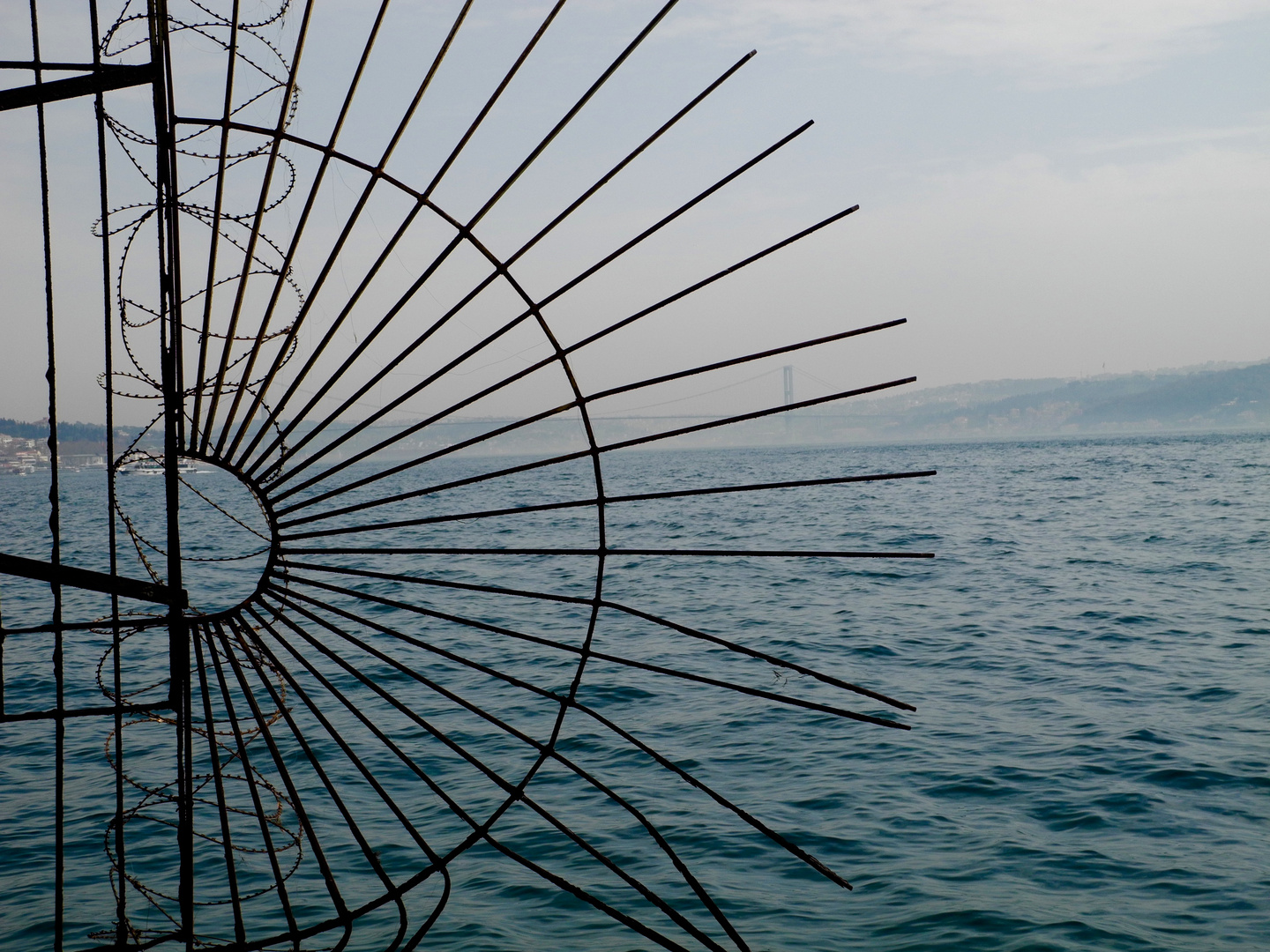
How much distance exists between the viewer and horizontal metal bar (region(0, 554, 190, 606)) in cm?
248

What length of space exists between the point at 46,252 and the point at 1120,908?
890cm

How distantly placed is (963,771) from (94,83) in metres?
10.9

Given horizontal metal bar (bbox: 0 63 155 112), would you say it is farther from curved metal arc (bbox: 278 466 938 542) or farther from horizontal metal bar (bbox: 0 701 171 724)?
horizontal metal bar (bbox: 0 701 171 724)

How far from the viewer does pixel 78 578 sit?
103 inches

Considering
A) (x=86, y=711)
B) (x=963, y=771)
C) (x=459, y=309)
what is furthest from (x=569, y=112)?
(x=963, y=771)

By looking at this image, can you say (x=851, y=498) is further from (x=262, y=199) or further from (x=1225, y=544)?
(x=262, y=199)

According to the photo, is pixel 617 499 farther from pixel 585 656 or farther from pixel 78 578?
pixel 78 578

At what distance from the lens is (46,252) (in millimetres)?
3076

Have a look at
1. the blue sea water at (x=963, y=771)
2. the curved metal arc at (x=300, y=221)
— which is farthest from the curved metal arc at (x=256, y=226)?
the blue sea water at (x=963, y=771)

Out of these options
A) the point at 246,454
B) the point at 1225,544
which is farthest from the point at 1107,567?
the point at 246,454

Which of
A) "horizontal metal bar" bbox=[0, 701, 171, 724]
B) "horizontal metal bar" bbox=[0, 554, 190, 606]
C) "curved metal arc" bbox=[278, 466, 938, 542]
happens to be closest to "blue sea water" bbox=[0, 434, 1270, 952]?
"curved metal arc" bbox=[278, 466, 938, 542]

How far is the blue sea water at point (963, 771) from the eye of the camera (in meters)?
8.53

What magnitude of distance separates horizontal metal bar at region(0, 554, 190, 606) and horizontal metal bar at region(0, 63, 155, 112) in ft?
4.12

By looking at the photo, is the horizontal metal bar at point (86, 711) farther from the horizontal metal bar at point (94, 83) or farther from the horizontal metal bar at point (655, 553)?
the horizontal metal bar at point (94, 83)
